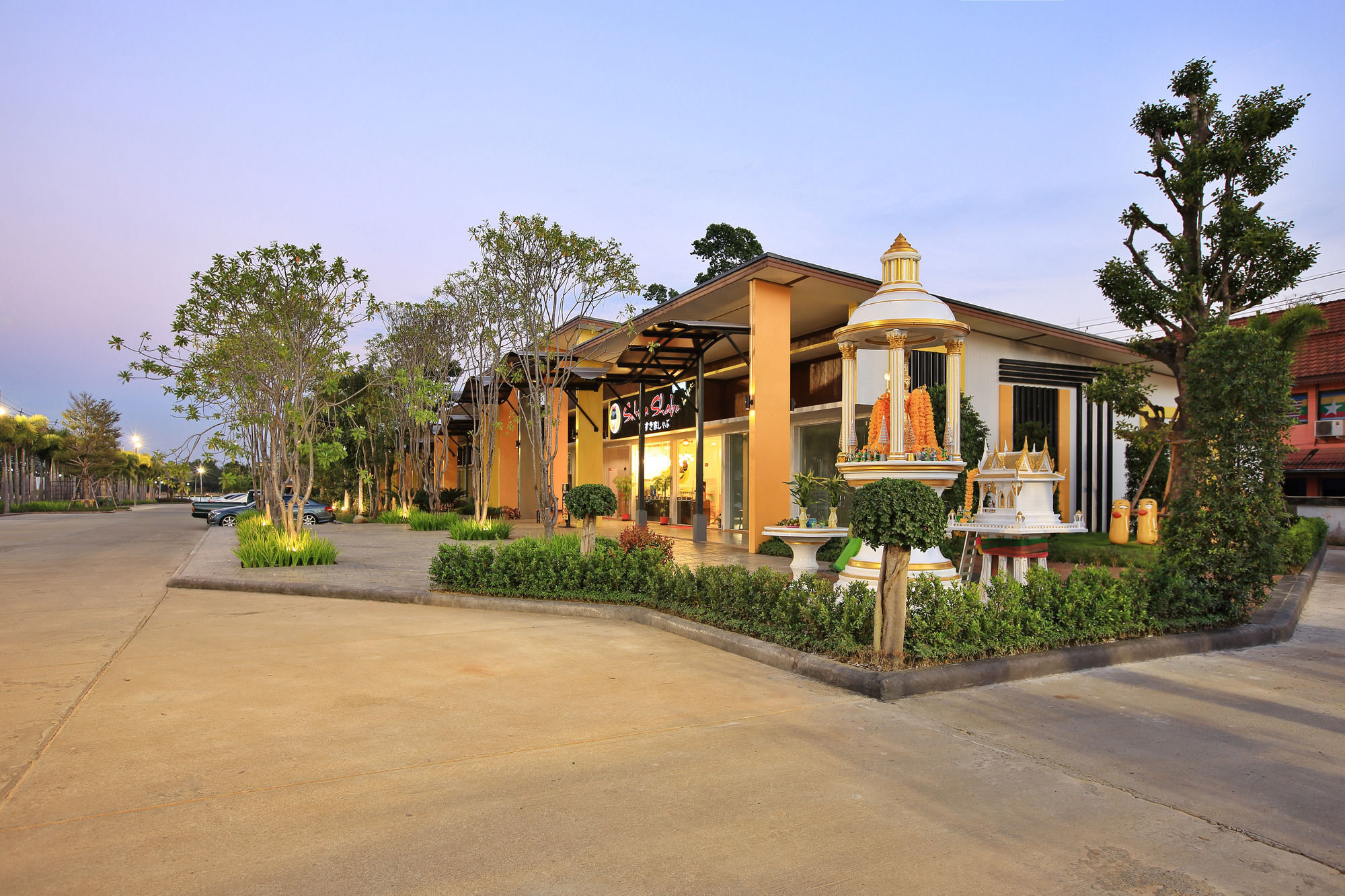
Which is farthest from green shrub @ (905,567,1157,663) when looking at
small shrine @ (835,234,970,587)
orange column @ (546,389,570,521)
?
orange column @ (546,389,570,521)

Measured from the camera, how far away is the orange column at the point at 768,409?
51.5 ft

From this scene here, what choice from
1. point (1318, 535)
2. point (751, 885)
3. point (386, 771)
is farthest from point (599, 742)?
point (1318, 535)

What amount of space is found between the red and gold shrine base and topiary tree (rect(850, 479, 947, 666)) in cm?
353

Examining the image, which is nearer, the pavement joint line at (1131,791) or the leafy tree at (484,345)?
the pavement joint line at (1131,791)

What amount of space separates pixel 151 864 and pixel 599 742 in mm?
2097

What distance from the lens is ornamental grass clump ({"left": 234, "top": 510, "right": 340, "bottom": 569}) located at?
13.2 metres

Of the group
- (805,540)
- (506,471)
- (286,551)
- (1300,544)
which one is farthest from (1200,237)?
(506,471)

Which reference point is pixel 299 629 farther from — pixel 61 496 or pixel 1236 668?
pixel 61 496

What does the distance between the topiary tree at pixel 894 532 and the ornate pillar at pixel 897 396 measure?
231cm

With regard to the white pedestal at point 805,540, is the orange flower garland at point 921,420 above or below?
above

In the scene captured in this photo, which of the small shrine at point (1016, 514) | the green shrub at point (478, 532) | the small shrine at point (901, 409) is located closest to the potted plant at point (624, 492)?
the green shrub at point (478, 532)

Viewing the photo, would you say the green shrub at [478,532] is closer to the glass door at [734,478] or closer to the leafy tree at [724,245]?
the glass door at [734,478]

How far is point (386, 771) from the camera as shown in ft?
12.8

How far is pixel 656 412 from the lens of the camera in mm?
22750
